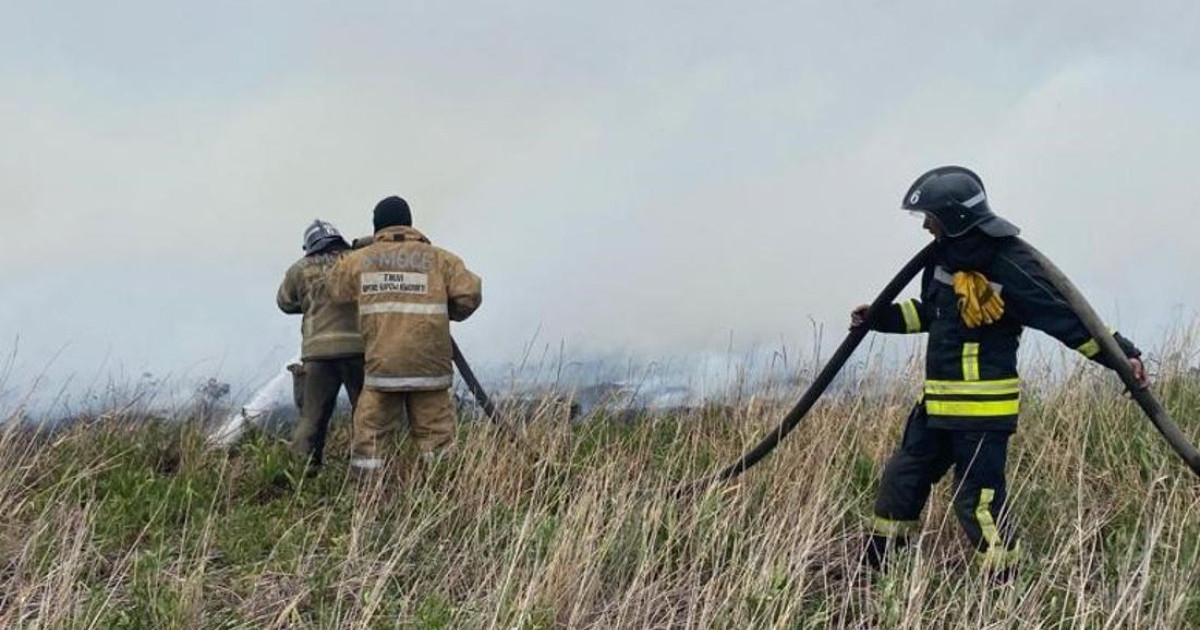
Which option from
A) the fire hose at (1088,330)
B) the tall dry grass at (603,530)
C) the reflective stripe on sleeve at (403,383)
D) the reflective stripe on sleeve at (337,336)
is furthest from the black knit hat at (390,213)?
the fire hose at (1088,330)

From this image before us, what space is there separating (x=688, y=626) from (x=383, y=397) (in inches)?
128

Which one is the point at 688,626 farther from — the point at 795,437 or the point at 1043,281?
the point at 795,437

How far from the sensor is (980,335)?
160 inches

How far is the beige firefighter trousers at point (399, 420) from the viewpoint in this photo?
20.0ft

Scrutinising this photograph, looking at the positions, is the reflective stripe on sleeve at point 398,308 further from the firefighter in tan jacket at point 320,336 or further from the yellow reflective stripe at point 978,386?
the yellow reflective stripe at point 978,386

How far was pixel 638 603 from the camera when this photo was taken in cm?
365

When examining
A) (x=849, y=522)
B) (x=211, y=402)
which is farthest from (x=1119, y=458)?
(x=211, y=402)

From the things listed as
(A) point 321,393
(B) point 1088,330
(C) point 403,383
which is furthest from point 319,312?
(B) point 1088,330

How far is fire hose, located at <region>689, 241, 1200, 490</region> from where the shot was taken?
12.9ft

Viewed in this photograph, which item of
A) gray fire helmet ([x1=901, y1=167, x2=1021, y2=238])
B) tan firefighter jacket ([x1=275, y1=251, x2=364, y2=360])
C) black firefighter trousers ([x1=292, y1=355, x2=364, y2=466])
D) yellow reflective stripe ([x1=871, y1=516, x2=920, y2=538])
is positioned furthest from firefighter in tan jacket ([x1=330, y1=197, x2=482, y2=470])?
gray fire helmet ([x1=901, y1=167, x2=1021, y2=238])

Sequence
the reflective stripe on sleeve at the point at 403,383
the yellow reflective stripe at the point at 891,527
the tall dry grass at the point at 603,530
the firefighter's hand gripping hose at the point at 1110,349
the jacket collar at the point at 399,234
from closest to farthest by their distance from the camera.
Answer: the tall dry grass at the point at 603,530 → the firefighter's hand gripping hose at the point at 1110,349 → the yellow reflective stripe at the point at 891,527 → the reflective stripe on sleeve at the point at 403,383 → the jacket collar at the point at 399,234

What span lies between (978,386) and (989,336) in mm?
198

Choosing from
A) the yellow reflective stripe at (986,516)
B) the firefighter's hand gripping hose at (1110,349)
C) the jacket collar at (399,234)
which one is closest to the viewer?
the firefighter's hand gripping hose at (1110,349)

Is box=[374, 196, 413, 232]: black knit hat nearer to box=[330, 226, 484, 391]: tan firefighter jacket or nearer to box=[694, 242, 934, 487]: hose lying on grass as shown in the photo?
box=[330, 226, 484, 391]: tan firefighter jacket
